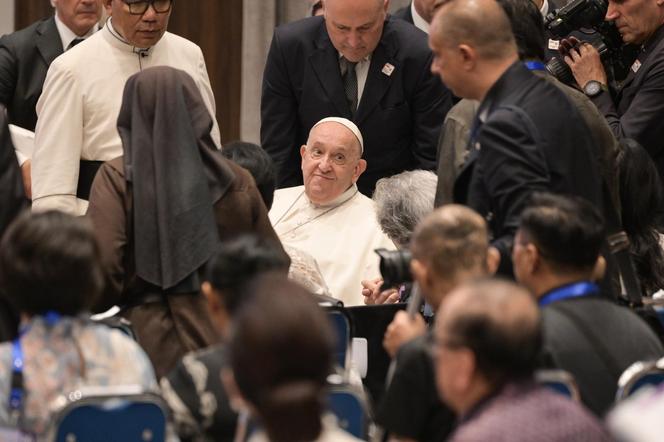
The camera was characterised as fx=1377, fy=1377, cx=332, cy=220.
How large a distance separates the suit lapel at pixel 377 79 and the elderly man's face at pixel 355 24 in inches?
1.8

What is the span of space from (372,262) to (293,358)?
3.12 metres

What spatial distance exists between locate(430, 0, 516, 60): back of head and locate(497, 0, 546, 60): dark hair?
46 cm

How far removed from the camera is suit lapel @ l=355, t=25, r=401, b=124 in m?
5.92

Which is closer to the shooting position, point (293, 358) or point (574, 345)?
point (293, 358)

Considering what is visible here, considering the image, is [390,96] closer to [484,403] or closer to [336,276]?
[336,276]

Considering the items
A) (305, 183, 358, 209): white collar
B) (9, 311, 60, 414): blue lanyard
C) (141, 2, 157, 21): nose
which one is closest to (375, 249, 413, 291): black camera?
(9, 311, 60, 414): blue lanyard

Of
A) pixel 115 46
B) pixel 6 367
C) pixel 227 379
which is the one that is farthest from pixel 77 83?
pixel 227 379

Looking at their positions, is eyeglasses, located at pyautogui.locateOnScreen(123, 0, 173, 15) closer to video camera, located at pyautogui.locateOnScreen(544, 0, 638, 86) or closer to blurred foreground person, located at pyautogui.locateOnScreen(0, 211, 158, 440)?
video camera, located at pyautogui.locateOnScreen(544, 0, 638, 86)

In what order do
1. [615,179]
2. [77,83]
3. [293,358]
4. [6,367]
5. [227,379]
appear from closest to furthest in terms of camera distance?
[293,358] → [227,379] → [6,367] → [615,179] → [77,83]

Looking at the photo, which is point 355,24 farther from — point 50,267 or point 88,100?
point 50,267

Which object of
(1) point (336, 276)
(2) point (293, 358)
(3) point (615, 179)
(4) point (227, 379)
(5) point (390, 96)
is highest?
(2) point (293, 358)

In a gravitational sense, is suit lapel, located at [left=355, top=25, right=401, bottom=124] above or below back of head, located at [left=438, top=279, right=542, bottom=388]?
below

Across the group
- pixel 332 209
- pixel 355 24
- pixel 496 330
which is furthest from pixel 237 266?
pixel 355 24

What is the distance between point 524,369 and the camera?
2.46m
